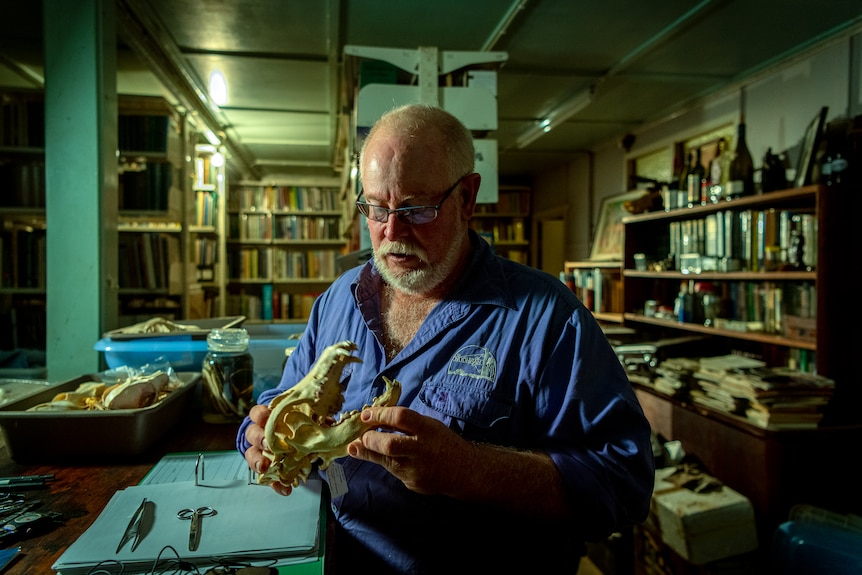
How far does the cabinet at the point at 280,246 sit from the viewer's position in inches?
258

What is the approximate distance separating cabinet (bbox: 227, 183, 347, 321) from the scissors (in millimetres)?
5695

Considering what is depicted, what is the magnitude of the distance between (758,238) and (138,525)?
3.09m

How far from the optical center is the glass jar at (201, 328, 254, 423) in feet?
4.68

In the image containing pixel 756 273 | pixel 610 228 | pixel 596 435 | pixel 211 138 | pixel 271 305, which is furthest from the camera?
pixel 271 305

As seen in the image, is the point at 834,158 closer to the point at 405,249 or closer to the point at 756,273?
the point at 756,273

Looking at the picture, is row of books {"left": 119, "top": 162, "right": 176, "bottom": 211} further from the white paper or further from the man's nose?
the white paper

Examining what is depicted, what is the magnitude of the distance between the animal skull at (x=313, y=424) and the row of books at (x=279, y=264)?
5771mm

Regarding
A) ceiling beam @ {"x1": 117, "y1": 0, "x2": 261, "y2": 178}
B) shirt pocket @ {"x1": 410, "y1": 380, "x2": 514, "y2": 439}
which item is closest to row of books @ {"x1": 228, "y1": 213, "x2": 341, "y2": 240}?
ceiling beam @ {"x1": 117, "y1": 0, "x2": 261, "y2": 178}

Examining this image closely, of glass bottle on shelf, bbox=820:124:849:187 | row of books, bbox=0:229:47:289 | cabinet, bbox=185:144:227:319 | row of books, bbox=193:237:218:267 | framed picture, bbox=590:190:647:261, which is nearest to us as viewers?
glass bottle on shelf, bbox=820:124:849:187

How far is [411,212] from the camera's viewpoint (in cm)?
119

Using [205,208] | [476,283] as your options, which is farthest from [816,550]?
[205,208]

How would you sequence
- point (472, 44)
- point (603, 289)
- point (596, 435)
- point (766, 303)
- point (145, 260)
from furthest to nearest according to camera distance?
1. point (603, 289)
2. point (145, 260)
3. point (472, 44)
4. point (766, 303)
5. point (596, 435)

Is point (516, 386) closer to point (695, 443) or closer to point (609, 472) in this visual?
point (609, 472)

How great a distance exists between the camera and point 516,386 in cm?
108
